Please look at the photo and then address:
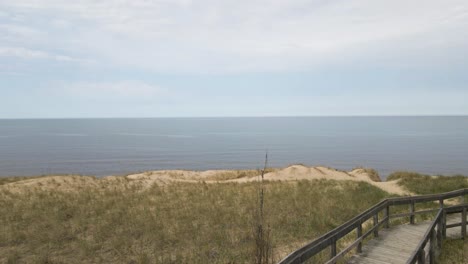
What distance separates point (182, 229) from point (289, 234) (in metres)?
4.49

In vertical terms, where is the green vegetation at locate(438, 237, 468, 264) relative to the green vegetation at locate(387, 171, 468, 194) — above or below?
above

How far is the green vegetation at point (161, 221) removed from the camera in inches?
516

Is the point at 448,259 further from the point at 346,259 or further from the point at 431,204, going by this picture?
the point at 431,204

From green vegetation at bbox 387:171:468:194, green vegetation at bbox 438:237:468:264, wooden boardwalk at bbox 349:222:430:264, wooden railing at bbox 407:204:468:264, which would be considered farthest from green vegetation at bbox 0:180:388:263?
green vegetation at bbox 438:237:468:264

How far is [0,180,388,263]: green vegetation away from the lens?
13117mm

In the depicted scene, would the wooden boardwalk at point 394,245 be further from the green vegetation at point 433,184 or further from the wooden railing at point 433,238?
the green vegetation at point 433,184

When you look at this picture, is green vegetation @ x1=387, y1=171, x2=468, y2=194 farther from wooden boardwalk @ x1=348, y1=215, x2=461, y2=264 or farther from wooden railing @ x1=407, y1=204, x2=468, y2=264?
wooden railing @ x1=407, y1=204, x2=468, y2=264

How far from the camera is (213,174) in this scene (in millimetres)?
43312

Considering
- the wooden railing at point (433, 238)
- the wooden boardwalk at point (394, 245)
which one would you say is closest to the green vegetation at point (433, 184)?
the wooden boardwalk at point (394, 245)

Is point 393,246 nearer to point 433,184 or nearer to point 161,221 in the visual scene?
point 161,221

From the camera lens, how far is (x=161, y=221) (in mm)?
16891

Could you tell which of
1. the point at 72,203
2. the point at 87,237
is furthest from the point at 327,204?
the point at 72,203

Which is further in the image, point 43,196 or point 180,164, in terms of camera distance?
point 180,164

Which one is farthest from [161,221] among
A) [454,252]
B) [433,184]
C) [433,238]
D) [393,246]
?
[433,184]
